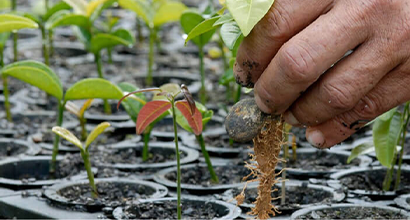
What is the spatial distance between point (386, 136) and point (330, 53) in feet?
2.32

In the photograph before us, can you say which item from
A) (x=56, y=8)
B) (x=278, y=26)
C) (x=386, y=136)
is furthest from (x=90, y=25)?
(x=278, y=26)

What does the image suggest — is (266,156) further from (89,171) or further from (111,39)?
(111,39)

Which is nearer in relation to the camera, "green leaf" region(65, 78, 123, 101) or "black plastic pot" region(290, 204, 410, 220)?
"black plastic pot" region(290, 204, 410, 220)

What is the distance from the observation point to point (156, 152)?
7.67 feet

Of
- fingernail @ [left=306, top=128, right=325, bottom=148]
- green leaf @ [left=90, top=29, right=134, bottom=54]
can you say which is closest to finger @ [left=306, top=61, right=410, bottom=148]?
fingernail @ [left=306, top=128, right=325, bottom=148]

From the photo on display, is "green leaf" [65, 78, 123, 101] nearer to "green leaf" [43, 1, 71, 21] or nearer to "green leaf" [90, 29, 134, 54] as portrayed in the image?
"green leaf" [90, 29, 134, 54]

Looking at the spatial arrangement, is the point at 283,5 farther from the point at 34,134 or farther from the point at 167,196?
the point at 34,134

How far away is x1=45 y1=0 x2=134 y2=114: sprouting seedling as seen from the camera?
8.50 feet

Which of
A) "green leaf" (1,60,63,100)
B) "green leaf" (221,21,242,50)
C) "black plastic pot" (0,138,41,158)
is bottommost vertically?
"black plastic pot" (0,138,41,158)

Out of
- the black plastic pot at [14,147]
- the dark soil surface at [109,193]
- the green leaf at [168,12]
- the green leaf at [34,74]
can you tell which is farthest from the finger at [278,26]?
the green leaf at [168,12]

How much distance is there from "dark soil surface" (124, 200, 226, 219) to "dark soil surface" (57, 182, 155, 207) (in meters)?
0.07

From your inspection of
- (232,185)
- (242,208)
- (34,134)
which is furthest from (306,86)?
(34,134)

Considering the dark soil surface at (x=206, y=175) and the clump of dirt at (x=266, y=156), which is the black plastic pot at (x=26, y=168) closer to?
the dark soil surface at (x=206, y=175)

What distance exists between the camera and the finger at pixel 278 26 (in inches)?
49.5
